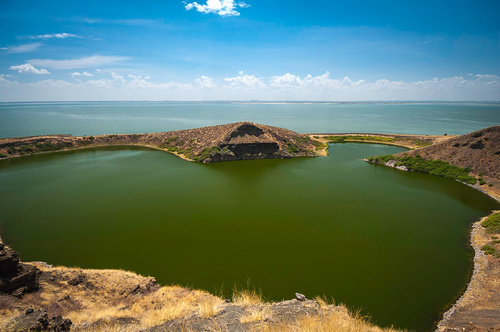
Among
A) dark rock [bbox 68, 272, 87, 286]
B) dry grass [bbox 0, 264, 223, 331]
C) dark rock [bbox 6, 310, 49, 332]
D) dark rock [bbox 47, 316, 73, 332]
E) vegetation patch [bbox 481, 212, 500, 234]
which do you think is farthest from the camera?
vegetation patch [bbox 481, 212, 500, 234]

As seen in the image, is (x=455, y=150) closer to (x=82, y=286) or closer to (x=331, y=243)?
(x=331, y=243)

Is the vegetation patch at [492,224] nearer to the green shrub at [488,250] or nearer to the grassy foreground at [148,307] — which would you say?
the green shrub at [488,250]

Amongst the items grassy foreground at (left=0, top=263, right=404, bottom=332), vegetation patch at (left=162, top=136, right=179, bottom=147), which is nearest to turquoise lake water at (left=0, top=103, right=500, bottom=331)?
grassy foreground at (left=0, top=263, right=404, bottom=332)

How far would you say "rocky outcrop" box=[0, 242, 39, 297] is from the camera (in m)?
11.0

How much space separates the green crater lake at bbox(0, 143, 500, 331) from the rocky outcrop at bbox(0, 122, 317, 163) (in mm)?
13083

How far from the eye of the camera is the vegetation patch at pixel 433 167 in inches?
1353

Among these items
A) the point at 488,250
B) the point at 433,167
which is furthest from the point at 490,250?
the point at 433,167

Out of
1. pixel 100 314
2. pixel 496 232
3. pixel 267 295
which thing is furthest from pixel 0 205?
pixel 496 232

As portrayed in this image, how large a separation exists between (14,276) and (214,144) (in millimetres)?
41005

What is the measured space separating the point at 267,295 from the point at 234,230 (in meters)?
7.27

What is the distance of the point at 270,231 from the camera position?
19656mm

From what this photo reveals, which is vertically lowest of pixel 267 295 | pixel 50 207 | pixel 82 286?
pixel 267 295

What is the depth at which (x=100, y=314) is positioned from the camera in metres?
10.4

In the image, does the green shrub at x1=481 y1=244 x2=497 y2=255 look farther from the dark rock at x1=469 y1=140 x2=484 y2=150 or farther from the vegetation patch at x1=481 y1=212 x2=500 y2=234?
the dark rock at x1=469 y1=140 x2=484 y2=150
